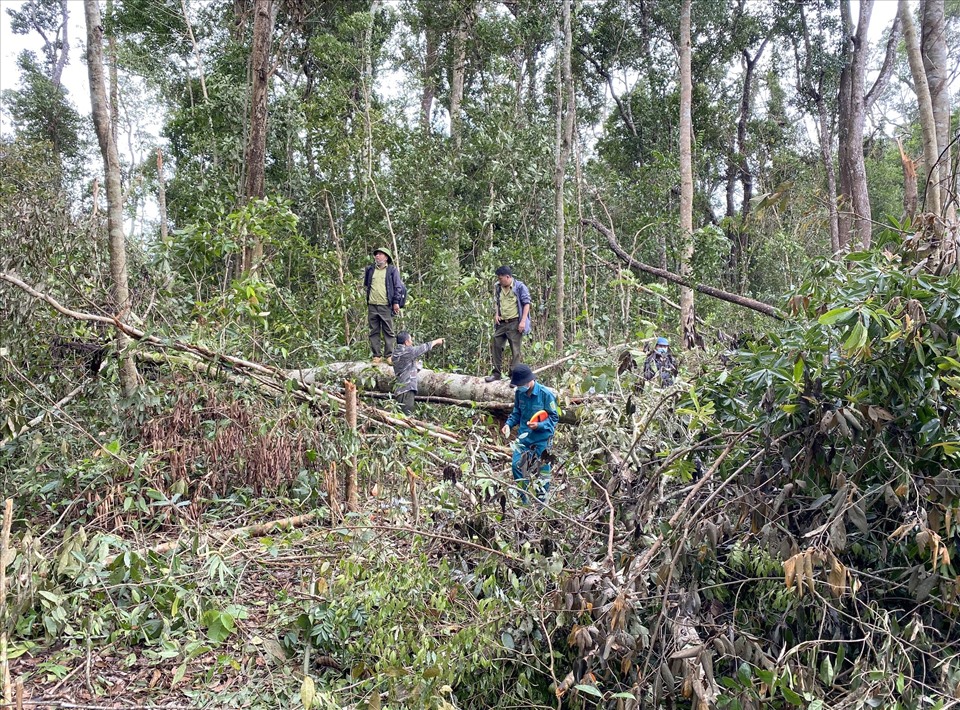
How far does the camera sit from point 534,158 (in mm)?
12680

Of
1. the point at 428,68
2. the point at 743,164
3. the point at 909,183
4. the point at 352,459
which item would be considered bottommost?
the point at 352,459

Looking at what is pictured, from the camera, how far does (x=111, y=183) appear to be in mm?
5922

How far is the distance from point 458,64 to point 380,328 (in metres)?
7.53

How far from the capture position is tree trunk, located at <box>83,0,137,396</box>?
5824 millimetres

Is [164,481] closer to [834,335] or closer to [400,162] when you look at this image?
[834,335]

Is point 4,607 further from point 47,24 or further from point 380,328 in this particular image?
point 47,24

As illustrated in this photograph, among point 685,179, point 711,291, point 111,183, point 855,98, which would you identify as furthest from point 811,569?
point 855,98

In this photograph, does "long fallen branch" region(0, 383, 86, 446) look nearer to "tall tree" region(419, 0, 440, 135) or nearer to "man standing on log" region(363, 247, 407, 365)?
"man standing on log" region(363, 247, 407, 365)

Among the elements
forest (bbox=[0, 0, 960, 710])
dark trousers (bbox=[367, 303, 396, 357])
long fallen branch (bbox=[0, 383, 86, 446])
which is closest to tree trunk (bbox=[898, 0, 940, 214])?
forest (bbox=[0, 0, 960, 710])

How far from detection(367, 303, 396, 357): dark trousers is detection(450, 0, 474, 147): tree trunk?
549cm

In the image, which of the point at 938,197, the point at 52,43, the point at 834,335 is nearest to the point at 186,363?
the point at 834,335

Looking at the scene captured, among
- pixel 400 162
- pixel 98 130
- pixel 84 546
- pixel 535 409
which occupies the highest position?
pixel 400 162

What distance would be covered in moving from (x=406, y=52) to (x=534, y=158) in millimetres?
7907

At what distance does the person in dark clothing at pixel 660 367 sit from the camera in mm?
5477
